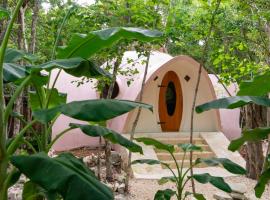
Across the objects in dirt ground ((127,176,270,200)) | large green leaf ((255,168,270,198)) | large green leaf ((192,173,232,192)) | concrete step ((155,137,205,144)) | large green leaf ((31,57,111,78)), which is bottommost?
dirt ground ((127,176,270,200))

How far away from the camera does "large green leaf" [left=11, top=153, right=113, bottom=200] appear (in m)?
1.62

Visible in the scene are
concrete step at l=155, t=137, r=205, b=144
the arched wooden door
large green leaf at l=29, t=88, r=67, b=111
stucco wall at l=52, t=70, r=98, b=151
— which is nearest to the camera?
large green leaf at l=29, t=88, r=67, b=111

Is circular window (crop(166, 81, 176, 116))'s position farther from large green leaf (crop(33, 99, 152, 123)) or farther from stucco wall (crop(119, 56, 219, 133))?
large green leaf (crop(33, 99, 152, 123))

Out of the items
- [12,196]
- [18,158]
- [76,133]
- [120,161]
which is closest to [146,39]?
[18,158]

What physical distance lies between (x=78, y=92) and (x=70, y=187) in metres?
9.24

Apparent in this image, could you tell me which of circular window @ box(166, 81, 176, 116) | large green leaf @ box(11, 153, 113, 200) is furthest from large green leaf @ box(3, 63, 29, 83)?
circular window @ box(166, 81, 176, 116)

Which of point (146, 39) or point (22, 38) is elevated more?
point (22, 38)

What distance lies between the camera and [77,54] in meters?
2.62

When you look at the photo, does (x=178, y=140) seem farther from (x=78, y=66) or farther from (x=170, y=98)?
(x=78, y=66)

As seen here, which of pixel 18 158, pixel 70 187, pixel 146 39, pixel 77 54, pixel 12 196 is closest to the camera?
pixel 70 187

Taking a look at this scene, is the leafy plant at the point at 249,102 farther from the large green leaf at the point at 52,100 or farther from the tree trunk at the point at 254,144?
the tree trunk at the point at 254,144

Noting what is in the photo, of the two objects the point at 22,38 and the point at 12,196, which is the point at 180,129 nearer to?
the point at 22,38

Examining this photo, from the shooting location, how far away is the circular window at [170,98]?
432 inches

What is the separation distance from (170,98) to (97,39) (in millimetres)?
8622
